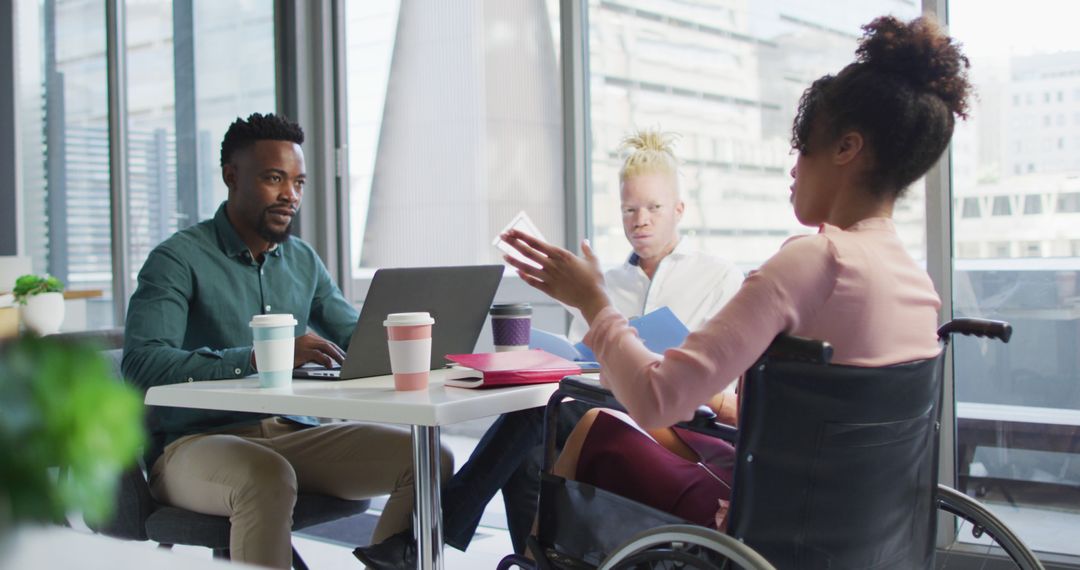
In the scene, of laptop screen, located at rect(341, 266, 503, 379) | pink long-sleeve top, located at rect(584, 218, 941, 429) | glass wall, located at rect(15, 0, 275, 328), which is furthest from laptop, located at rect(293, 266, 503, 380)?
glass wall, located at rect(15, 0, 275, 328)

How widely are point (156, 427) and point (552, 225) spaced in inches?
74.6

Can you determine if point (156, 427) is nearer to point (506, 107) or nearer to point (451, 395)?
point (451, 395)

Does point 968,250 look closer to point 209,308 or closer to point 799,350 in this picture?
point 799,350

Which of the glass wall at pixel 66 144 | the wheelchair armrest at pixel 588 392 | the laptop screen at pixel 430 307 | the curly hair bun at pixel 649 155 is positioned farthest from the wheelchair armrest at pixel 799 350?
the glass wall at pixel 66 144

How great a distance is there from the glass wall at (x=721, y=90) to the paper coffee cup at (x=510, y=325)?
1.30 m

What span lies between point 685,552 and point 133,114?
453cm

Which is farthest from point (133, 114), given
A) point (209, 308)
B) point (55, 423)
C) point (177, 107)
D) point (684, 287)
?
point (55, 423)

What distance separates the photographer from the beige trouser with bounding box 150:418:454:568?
6.12 feet

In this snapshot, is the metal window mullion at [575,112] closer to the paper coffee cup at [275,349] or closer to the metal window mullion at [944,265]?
the metal window mullion at [944,265]

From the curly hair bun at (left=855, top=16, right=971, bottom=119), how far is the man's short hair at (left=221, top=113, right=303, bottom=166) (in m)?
1.58

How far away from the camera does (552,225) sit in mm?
3709

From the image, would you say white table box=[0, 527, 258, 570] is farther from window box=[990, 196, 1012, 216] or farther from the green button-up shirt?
window box=[990, 196, 1012, 216]

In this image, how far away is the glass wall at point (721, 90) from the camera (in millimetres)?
3238

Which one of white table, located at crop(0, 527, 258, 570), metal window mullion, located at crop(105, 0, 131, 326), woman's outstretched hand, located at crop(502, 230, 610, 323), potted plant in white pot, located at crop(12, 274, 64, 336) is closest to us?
white table, located at crop(0, 527, 258, 570)
